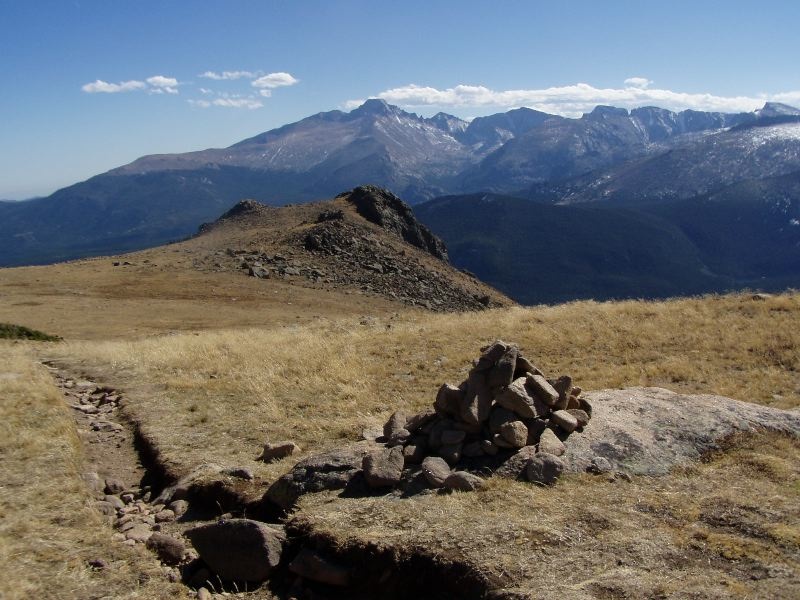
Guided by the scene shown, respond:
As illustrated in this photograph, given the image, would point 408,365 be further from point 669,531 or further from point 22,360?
point 22,360

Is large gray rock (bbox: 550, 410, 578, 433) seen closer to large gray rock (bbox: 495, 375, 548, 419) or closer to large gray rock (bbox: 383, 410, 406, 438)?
large gray rock (bbox: 495, 375, 548, 419)

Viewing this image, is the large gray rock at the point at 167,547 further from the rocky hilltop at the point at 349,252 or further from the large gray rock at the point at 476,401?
the rocky hilltop at the point at 349,252

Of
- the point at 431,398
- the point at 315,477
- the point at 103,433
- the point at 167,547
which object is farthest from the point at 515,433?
the point at 103,433

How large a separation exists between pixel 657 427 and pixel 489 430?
315cm

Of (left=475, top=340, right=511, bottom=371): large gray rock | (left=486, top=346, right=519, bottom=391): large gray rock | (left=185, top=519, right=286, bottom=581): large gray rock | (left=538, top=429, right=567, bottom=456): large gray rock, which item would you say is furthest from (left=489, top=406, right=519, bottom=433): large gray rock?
(left=185, top=519, right=286, bottom=581): large gray rock

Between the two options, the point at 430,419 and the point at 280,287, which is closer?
Result: the point at 430,419

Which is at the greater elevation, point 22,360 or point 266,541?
point 22,360

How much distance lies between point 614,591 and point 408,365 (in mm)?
12443

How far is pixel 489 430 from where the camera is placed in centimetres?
1062

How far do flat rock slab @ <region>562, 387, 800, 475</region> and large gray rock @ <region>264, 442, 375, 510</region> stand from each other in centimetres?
355

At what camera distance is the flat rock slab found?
10.1m

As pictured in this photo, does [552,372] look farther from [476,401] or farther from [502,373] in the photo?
[476,401]

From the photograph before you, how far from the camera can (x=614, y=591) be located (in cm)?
663

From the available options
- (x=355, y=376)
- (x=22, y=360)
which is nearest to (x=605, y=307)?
(x=355, y=376)
